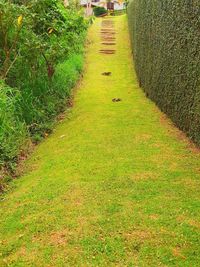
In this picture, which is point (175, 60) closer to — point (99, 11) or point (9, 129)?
point (9, 129)

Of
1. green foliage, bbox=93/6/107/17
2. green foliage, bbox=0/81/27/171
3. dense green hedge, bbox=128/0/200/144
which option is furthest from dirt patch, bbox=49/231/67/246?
green foliage, bbox=93/6/107/17

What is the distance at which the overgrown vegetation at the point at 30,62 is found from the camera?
23.5 ft

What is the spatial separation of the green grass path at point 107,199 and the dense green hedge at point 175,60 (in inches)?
18.1

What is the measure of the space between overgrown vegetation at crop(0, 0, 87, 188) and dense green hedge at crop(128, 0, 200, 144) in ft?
6.97

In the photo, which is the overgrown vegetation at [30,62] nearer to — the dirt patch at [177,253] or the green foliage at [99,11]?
the dirt patch at [177,253]

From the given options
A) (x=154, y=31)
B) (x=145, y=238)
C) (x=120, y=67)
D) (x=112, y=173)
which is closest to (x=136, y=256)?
(x=145, y=238)

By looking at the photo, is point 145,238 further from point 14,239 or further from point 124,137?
point 124,137

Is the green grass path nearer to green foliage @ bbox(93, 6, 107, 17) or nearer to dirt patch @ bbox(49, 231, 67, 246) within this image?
dirt patch @ bbox(49, 231, 67, 246)

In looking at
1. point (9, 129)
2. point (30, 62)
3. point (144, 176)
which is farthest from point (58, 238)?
point (30, 62)

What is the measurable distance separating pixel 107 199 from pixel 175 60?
3701 millimetres

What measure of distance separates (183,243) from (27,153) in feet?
12.9

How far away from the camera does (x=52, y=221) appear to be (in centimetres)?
434

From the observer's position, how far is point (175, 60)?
7238mm

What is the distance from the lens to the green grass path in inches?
146
